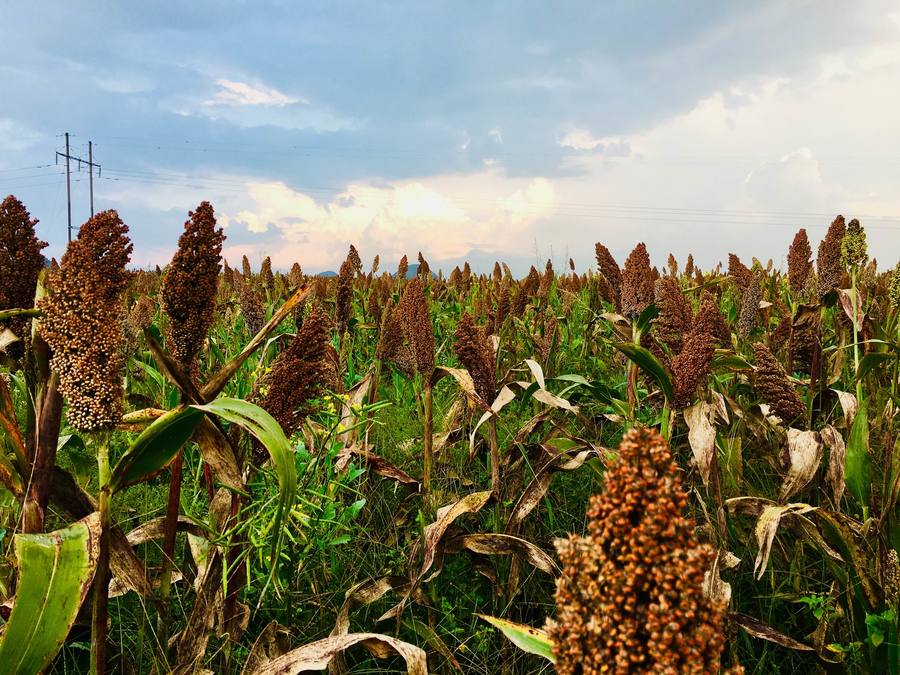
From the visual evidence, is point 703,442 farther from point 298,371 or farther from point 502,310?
point 502,310

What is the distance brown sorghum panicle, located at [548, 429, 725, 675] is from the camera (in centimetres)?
80

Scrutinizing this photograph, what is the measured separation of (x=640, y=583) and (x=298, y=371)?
1.11m

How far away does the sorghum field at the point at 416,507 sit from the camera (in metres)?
0.88

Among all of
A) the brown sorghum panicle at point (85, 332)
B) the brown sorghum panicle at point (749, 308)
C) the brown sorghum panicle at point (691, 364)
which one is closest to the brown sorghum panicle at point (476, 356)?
the brown sorghum panicle at point (691, 364)

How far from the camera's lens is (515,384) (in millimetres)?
2908

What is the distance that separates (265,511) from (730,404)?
2484mm

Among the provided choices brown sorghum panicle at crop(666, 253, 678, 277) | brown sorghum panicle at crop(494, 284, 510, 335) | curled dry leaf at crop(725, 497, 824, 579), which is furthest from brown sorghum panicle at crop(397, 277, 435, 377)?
brown sorghum panicle at crop(666, 253, 678, 277)

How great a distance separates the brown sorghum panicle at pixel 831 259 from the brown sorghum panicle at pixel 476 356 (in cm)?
218

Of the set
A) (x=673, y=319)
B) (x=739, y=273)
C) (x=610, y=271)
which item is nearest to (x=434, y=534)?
Result: (x=673, y=319)

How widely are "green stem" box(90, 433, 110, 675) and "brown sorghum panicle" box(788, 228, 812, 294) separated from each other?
3645 mm

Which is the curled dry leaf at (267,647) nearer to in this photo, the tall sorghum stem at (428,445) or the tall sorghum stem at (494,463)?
the tall sorghum stem at (428,445)

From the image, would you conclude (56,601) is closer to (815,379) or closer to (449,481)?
(449,481)

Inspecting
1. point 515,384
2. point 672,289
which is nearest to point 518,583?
point 515,384

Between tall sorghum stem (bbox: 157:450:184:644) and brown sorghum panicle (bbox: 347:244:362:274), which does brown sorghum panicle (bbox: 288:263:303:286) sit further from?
tall sorghum stem (bbox: 157:450:184:644)
